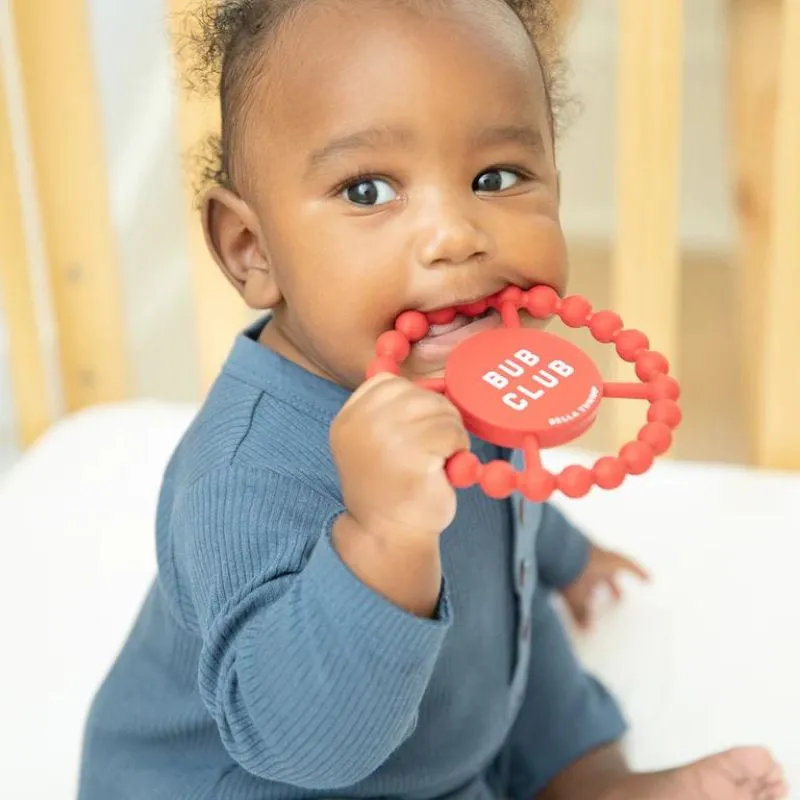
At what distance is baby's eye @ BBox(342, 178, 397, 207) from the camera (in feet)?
1.85

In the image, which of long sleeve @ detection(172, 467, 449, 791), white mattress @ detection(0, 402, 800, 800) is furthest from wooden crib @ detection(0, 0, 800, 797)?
long sleeve @ detection(172, 467, 449, 791)

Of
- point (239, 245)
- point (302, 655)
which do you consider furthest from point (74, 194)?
point (302, 655)

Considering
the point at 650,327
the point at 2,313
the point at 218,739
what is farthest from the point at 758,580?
the point at 2,313

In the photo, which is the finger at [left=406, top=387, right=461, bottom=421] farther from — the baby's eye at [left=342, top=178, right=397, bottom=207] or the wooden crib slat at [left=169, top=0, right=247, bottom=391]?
the wooden crib slat at [left=169, top=0, right=247, bottom=391]

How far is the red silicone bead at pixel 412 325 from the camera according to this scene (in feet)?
1.77

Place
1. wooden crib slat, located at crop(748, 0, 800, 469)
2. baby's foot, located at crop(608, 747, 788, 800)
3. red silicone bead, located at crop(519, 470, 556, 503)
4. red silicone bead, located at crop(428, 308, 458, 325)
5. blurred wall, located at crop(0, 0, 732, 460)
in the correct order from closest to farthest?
red silicone bead, located at crop(519, 470, 556, 503), red silicone bead, located at crop(428, 308, 458, 325), baby's foot, located at crop(608, 747, 788, 800), wooden crib slat, located at crop(748, 0, 800, 469), blurred wall, located at crop(0, 0, 732, 460)

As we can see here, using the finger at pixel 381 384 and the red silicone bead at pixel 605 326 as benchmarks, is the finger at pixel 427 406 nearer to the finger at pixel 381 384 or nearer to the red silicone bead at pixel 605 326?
the finger at pixel 381 384

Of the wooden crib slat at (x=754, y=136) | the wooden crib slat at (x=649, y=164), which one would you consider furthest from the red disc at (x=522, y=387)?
the wooden crib slat at (x=754, y=136)

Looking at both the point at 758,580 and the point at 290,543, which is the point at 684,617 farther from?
the point at 290,543

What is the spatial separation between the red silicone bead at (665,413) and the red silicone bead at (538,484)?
72mm

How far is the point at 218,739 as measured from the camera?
657 mm

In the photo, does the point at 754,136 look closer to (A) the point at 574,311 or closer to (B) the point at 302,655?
(A) the point at 574,311

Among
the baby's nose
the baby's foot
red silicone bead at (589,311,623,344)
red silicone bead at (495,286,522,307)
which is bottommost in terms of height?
the baby's foot

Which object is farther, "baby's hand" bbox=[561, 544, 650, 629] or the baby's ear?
"baby's hand" bbox=[561, 544, 650, 629]
